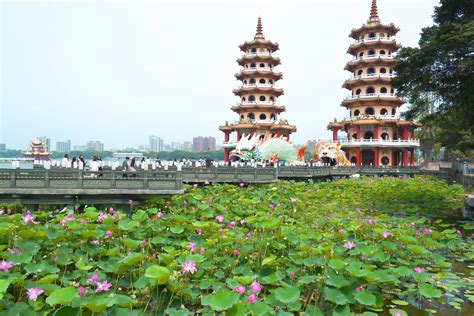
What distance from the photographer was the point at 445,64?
11680mm

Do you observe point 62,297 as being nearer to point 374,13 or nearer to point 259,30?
point 259,30

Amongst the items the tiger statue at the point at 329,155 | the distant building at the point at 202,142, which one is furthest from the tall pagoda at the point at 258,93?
the distant building at the point at 202,142

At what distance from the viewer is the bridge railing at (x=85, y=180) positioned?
10.4 meters

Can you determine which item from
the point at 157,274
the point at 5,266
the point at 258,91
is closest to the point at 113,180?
the point at 5,266

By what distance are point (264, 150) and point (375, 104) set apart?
17226 millimetres

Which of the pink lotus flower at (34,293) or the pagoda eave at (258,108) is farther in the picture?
the pagoda eave at (258,108)

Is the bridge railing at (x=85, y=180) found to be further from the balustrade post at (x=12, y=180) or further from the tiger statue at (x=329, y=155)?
the tiger statue at (x=329, y=155)

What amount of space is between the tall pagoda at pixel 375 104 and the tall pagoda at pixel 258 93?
681 centimetres

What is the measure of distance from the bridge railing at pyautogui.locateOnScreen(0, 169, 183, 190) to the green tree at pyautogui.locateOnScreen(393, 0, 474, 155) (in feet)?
27.0

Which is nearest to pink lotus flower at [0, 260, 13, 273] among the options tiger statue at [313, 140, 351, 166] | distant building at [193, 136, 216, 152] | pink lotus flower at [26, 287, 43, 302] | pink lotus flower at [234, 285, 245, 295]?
pink lotus flower at [26, 287, 43, 302]

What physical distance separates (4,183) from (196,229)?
677 cm

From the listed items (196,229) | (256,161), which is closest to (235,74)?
(256,161)

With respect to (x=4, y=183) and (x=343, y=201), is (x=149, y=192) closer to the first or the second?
(x=4, y=183)

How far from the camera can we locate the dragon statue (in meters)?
24.9
